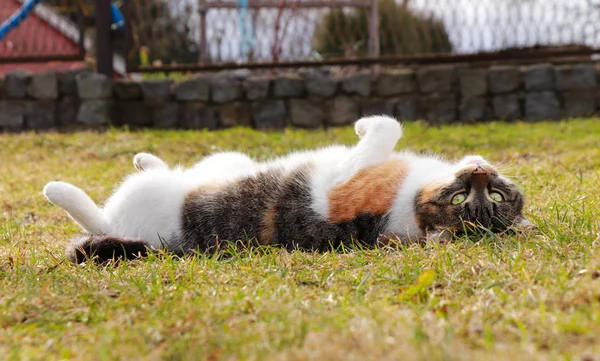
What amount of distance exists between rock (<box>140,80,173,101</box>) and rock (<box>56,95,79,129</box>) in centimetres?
86

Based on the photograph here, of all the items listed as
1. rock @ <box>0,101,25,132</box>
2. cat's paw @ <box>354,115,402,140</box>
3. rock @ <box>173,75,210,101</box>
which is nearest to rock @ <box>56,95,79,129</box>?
rock @ <box>0,101,25,132</box>

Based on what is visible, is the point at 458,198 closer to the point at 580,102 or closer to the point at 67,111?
the point at 580,102

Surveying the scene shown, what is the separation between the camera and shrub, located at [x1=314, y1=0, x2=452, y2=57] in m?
8.75

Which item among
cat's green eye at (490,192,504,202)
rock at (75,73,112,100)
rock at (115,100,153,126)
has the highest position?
rock at (75,73,112,100)

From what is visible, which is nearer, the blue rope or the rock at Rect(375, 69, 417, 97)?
the rock at Rect(375, 69, 417, 97)

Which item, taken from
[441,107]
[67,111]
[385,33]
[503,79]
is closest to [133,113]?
[67,111]

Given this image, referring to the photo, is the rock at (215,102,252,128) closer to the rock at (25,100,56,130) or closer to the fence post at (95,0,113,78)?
the fence post at (95,0,113,78)

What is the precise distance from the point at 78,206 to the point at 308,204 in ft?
3.82

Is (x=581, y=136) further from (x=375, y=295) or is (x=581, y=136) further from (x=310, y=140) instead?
(x=375, y=295)

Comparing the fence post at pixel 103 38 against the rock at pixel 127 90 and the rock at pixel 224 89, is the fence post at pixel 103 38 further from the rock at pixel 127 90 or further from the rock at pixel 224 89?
the rock at pixel 224 89

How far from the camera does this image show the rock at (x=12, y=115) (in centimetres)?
829

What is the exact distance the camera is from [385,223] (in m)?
3.03

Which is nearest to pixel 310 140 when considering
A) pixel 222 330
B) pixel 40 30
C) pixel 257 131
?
pixel 257 131

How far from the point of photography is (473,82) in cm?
822
